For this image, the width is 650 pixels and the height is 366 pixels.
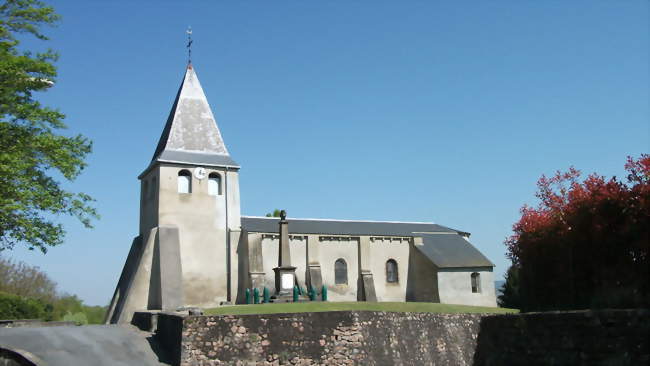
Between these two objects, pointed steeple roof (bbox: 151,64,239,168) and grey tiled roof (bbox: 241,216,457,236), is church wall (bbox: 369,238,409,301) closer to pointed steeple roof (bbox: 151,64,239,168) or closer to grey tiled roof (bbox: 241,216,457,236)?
grey tiled roof (bbox: 241,216,457,236)

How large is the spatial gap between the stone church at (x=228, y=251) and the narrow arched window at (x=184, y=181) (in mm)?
57

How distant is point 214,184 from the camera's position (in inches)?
1297

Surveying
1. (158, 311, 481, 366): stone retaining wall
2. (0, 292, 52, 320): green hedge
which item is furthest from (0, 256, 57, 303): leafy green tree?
(158, 311, 481, 366): stone retaining wall

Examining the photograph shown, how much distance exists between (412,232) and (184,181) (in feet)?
53.6

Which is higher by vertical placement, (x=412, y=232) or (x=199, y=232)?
(x=412, y=232)

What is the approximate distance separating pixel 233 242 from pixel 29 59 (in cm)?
1554

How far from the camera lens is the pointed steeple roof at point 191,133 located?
1286 inches

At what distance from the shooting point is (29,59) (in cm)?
1969

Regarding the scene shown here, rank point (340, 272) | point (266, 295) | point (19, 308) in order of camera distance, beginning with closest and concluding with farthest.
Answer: point (19, 308) → point (266, 295) → point (340, 272)

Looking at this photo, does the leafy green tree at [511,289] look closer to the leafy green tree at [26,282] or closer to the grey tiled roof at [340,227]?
the grey tiled roof at [340,227]

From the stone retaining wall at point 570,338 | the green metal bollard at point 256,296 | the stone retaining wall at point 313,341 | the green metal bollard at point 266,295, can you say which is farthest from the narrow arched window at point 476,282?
the stone retaining wall at point 570,338

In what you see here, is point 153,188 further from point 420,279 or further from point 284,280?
point 420,279

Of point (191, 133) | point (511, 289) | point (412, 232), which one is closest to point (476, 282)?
point (511, 289)

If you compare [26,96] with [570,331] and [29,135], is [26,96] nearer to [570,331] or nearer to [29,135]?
[29,135]
